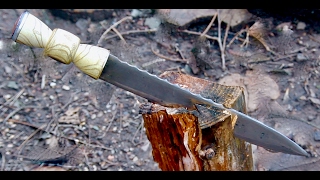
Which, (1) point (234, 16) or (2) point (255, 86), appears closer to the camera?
(2) point (255, 86)

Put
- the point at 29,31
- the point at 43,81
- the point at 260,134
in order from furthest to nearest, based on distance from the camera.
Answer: the point at 43,81 < the point at 260,134 < the point at 29,31

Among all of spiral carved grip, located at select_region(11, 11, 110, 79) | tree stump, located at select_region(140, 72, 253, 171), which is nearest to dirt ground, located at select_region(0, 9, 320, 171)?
tree stump, located at select_region(140, 72, 253, 171)

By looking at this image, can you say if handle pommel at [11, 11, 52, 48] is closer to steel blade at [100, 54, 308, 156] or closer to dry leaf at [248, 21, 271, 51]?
steel blade at [100, 54, 308, 156]

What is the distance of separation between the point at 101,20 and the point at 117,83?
73.7 inches

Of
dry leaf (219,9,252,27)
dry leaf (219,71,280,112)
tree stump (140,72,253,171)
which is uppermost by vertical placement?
dry leaf (219,9,252,27)

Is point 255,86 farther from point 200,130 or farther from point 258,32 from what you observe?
point 200,130

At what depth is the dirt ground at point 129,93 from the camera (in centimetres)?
243

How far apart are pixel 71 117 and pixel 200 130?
131cm

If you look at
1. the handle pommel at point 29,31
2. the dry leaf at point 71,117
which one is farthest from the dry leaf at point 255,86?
the handle pommel at point 29,31

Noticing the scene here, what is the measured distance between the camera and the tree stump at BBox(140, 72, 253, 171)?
144 centimetres

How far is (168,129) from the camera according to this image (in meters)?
1.58

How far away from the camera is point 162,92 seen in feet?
4.66

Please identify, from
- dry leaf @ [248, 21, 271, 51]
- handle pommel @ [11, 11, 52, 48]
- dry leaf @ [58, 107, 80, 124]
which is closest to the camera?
handle pommel @ [11, 11, 52, 48]

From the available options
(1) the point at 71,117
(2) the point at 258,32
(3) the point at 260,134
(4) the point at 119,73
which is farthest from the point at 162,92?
(2) the point at 258,32
